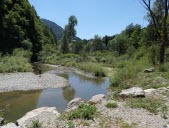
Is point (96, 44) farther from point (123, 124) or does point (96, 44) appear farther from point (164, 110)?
point (123, 124)

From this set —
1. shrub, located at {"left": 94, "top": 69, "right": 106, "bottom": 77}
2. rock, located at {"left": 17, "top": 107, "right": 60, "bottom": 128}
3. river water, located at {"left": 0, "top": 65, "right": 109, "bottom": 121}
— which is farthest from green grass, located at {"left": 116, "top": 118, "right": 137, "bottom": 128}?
shrub, located at {"left": 94, "top": 69, "right": 106, "bottom": 77}

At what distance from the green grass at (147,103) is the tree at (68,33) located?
81.0 metres

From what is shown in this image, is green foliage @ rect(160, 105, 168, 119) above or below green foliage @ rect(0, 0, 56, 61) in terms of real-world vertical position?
below

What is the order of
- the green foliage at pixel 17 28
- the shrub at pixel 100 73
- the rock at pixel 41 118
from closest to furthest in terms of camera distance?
the rock at pixel 41 118 < the shrub at pixel 100 73 < the green foliage at pixel 17 28

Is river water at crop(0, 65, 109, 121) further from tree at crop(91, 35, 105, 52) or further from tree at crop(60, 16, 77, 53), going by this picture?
tree at crop(91, 35, 105, 52)

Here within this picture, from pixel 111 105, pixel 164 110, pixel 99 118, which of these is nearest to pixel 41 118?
pixel 99 118

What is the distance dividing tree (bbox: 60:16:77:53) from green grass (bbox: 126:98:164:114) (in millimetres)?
80966

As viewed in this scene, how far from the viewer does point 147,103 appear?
35.7 feet

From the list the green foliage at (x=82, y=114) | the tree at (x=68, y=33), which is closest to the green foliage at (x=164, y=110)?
the green foliage at (x=82, y=114)

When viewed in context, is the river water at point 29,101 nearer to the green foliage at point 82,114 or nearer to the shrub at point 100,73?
the green foliage at point 82,114

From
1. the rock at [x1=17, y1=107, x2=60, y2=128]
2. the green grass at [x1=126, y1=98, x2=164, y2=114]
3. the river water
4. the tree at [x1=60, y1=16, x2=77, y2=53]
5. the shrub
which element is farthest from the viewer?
the tree at [x1=60, y1=16, x2=77, y2=53]

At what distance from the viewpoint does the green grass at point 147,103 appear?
10.3 m

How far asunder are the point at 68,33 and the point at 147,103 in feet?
285

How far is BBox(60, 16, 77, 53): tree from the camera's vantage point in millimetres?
92438
